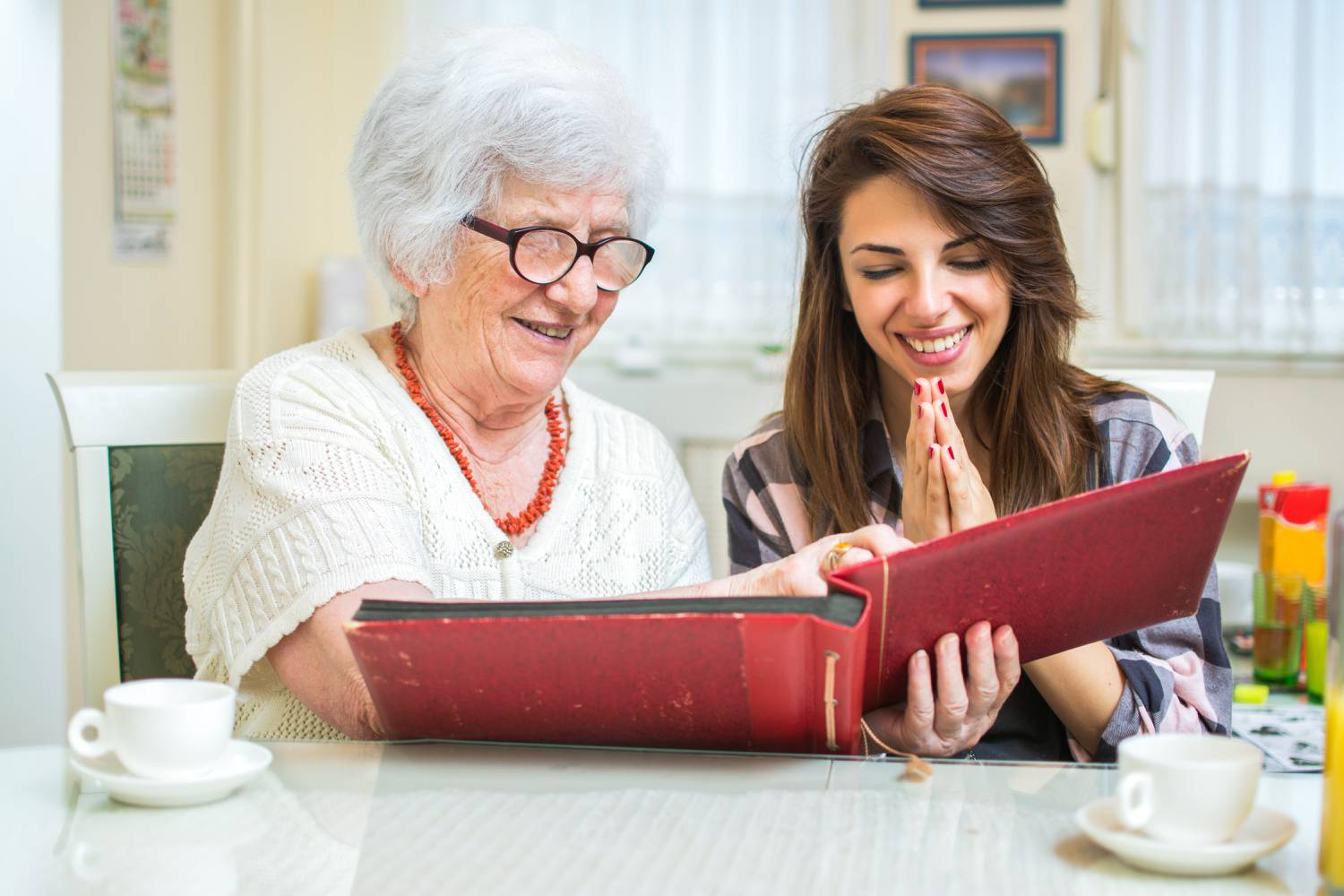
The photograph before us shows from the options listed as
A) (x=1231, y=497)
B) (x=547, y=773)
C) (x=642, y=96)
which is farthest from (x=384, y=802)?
(x=642, y=96)

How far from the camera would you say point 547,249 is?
1351mm

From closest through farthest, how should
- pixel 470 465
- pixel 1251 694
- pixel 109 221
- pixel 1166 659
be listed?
pixel 1166 659 → pixel 470 465 → pixel 1251 694 → pixel 109 221

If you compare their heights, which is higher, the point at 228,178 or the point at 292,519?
the point at 228,178

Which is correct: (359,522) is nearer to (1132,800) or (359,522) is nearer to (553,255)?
(553,255)

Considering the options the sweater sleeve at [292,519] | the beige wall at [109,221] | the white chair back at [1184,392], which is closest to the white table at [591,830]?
the sweater sleeve at [292,519]

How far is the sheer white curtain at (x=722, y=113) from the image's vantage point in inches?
130

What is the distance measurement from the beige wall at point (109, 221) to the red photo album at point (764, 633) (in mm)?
2250

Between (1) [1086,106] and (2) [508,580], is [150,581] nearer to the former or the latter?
(2) [508,580]

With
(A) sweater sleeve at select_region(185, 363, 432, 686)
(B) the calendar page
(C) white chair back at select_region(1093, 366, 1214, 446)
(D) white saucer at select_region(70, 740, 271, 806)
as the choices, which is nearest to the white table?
(D) white saucer at select_region(70, 740, 271, 806)

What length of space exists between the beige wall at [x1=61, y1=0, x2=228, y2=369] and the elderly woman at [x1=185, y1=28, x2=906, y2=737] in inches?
65.8

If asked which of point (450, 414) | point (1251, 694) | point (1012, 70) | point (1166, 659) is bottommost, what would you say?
point (1251, 694)

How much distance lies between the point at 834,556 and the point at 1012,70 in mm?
2516

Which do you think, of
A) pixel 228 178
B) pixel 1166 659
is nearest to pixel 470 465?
pixel 1166 659

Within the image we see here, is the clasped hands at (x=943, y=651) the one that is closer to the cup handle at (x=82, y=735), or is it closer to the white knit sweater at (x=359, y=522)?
the white knit sweater at (x=359, y=522)
